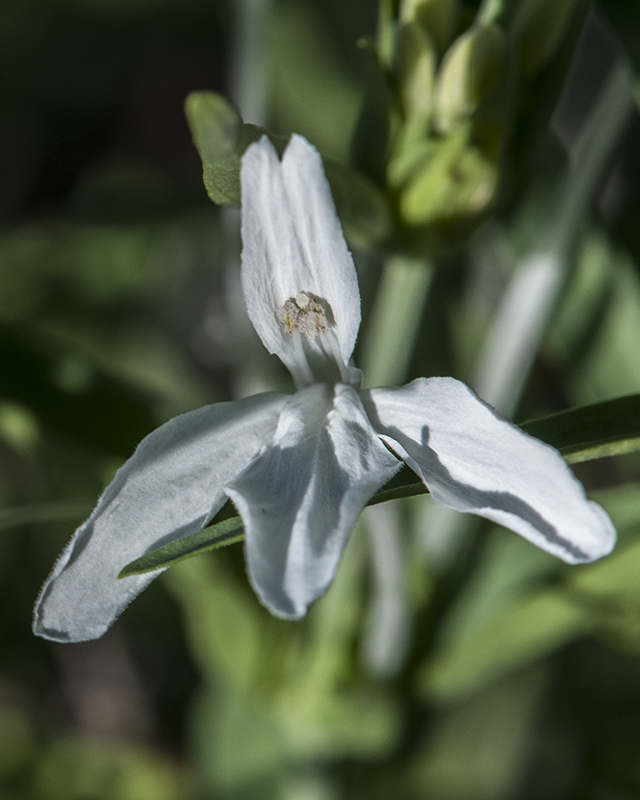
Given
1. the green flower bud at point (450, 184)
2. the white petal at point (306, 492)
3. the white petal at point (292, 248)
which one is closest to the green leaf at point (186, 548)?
the white petal at point (306, 492)

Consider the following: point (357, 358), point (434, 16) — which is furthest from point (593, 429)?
point (357, 358)

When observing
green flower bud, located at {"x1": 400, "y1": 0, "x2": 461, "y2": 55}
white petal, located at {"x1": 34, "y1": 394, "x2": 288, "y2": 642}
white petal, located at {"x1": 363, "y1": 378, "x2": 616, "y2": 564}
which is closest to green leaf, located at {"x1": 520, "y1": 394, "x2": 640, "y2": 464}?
white petal, located at {"x1": 363, "y1": 378, "x2": 616, "y2": 564}

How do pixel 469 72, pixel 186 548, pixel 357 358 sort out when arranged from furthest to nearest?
1. pixel 357 358
2. pixel 469 72
3. pixel 186 548

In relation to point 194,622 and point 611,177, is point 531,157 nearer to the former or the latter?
point 611,177

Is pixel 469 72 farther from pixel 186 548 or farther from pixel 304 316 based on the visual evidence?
pixel 186 548

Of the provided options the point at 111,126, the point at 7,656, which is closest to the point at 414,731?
the point at 7,656

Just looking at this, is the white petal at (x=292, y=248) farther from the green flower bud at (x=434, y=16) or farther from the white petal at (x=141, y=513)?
the green flower bud at (x=434, y=16)

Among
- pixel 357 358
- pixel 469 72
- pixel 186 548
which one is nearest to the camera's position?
pixel 186 548
